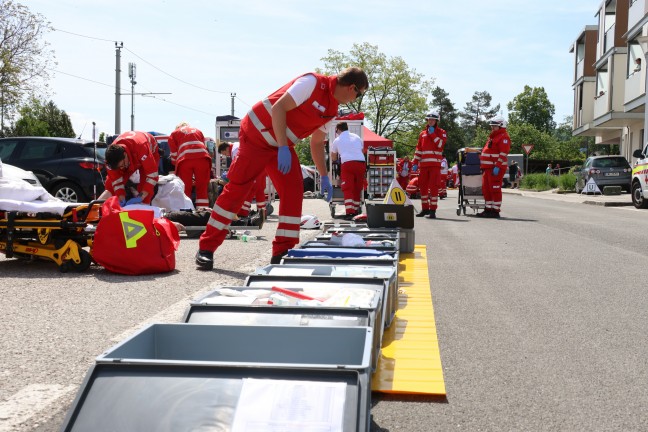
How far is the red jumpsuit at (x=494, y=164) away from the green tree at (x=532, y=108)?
9575 cm

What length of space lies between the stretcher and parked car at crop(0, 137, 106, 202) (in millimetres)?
8097

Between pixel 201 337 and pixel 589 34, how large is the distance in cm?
5371

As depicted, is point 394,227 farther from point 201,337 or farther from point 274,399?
point 274,399

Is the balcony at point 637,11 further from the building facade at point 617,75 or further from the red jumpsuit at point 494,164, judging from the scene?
the red jumpsuit at point 494,164

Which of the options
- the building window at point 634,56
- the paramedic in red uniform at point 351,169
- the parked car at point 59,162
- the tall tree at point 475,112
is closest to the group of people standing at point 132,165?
the paramedic in red uniform at point 351,169

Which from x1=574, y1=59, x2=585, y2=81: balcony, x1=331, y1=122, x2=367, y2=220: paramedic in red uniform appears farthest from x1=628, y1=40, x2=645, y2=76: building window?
x1=331, y1=122, x2=367, y2=220: paramedic in red uniform

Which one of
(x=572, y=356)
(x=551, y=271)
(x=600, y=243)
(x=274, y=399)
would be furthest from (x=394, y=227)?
(x=274, y=399)

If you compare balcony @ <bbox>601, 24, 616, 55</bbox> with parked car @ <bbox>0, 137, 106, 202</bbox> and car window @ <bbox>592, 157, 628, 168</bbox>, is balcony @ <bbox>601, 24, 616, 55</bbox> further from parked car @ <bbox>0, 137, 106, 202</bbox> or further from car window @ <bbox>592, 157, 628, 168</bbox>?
parked car @ <bbox>0, 137, 106, 202</bbox>

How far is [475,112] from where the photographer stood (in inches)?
5551

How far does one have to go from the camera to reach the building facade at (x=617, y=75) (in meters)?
31.4

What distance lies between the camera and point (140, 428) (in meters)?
2.20

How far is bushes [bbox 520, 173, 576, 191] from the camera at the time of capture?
35.1 m

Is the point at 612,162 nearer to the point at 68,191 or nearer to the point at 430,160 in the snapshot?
the point at 430,160

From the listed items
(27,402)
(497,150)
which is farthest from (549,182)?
(27,402)
